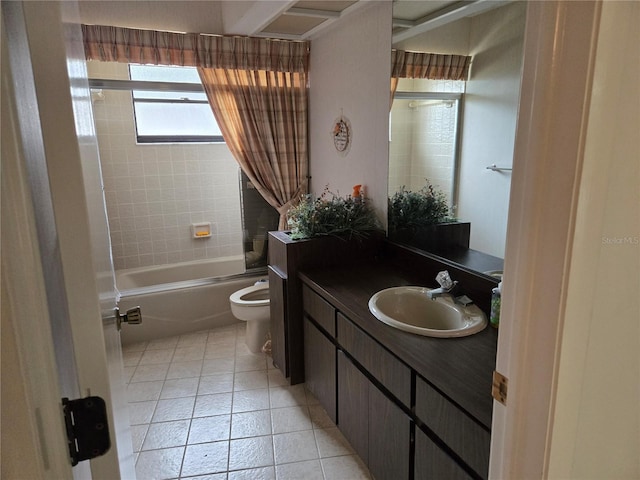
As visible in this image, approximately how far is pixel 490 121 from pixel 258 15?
1.71 meters

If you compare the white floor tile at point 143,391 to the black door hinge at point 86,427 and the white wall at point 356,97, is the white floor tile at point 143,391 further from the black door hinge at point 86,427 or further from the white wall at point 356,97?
the black door hinge at point 86,427

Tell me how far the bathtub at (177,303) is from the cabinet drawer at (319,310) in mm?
1380

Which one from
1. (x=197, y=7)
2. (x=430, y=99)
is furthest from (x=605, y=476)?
(x=197, y=7)

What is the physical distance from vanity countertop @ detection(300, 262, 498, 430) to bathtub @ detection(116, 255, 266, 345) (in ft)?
5.31

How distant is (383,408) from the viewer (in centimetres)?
181

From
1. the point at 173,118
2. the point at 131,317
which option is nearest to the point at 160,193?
the point at 173,118

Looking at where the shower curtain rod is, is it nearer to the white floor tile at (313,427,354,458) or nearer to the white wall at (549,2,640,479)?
the white floor tile at (313,427,354,458)

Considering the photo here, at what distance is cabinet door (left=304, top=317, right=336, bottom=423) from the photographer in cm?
233

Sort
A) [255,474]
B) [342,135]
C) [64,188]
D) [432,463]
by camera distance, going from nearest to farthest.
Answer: [64,188] → [432,463] → [255,474] → [342,135]

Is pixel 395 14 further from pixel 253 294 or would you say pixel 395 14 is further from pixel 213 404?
pixel 213 404

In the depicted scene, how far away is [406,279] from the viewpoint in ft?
7.89

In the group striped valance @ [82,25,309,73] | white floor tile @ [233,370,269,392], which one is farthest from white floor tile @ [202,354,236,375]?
striped valance @ [82,25,309,73]

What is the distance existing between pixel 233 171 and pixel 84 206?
3.89 meters

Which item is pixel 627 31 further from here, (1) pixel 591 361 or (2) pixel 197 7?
(2) pixel 197 7
